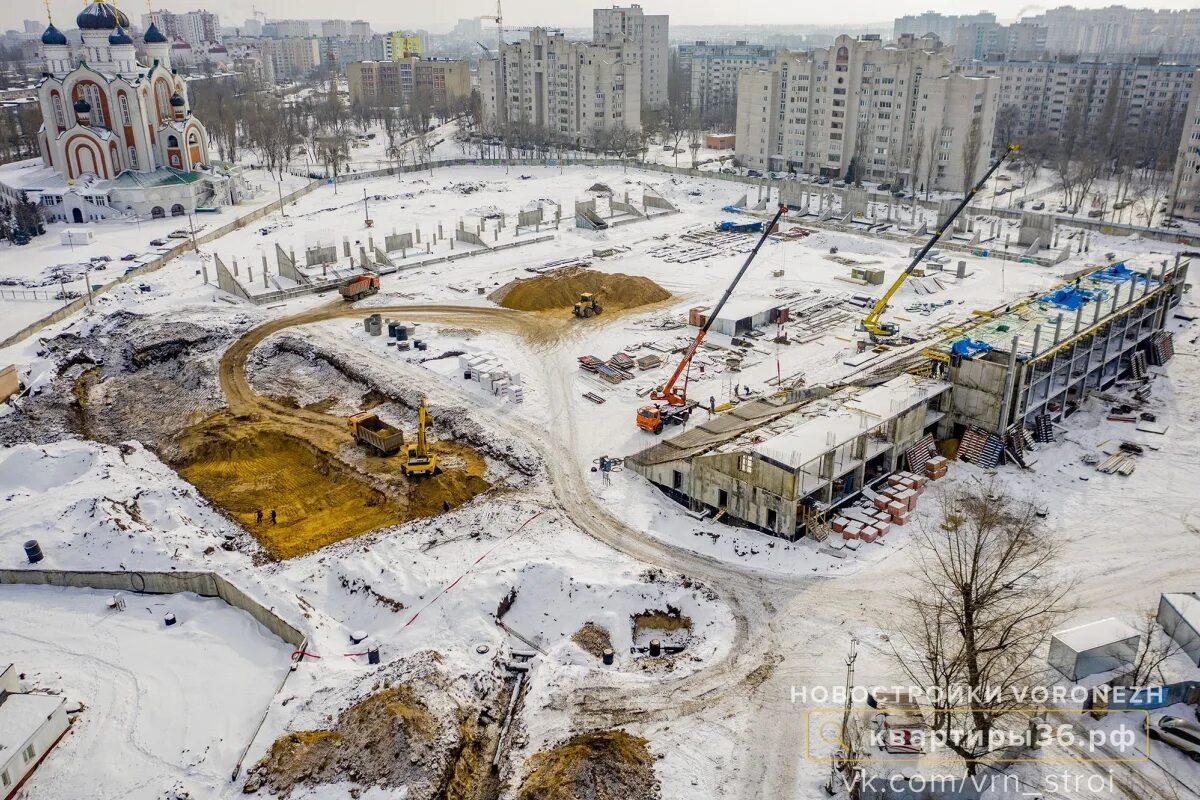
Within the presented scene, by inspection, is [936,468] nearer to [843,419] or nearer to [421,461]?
[843,419]

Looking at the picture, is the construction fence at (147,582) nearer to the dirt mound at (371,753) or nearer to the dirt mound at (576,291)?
the dirt mound at (371,753)

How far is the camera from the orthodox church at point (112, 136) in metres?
58.0

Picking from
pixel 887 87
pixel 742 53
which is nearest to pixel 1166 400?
pixel 887 87

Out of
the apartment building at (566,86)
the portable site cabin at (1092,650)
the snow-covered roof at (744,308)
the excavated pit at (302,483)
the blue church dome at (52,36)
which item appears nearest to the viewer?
the portable site cabin at (1092,650)

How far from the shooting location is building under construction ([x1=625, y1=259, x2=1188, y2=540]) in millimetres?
22891

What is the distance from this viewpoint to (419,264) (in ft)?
155

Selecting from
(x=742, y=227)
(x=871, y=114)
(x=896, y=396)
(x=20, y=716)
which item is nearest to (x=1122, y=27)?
(x=871, y=114)

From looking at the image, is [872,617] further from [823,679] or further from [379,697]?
[379,697]

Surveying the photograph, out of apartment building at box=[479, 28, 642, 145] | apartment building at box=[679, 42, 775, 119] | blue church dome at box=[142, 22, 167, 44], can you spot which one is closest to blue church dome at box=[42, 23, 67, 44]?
blue church dome at box=[142, 22, 167, 44]

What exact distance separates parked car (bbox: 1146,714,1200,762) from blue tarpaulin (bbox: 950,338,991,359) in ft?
42.6

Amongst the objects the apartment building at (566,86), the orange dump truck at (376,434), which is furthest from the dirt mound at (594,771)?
the apartment building at (566,86)

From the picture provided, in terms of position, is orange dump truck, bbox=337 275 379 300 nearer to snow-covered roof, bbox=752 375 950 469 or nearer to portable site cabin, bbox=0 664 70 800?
snow-covered roof, bbox=752 375 950 469

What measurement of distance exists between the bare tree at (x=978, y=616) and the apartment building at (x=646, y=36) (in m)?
99.1

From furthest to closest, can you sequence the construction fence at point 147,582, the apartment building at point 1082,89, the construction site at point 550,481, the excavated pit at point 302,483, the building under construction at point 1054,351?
the apartment building at point 1082,89 < the building under construction at point 1054,351 < the excavated pit at point 302,483 < the construction fence at point 147,582 < the construction site at point 550,481
